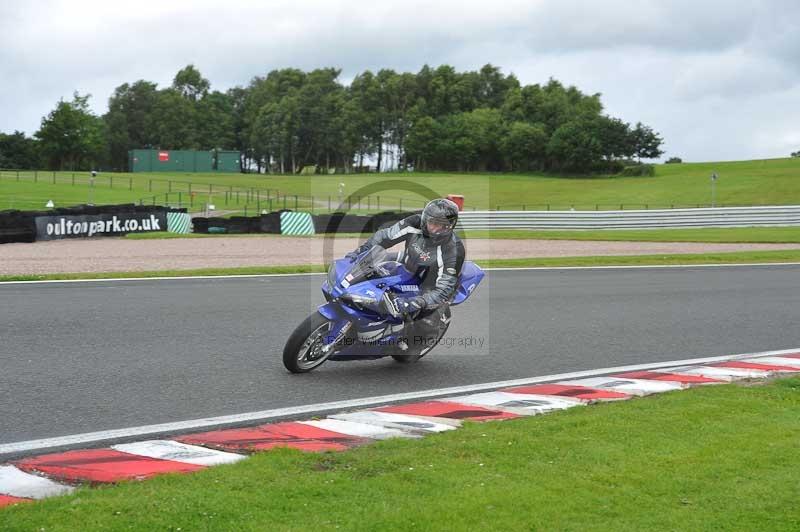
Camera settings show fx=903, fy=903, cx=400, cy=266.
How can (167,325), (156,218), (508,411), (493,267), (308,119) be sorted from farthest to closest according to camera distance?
(308,119), (156,218), (493,267), (167,325), (508,411)

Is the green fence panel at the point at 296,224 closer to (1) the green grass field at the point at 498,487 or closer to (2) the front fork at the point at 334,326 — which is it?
(2) the front fork at the point at 334,326

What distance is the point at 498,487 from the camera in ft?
15.4

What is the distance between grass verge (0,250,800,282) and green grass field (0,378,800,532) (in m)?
12.3

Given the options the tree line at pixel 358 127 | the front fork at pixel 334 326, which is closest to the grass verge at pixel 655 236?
the front fork at pixel 334 326

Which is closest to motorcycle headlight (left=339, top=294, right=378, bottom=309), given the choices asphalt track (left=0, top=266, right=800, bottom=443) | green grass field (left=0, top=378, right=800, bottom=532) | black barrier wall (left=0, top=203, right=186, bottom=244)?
asphalt track (left=0, top=266, right=800, bottom=443)

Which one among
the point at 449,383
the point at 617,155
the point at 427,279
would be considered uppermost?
the point at 617,155

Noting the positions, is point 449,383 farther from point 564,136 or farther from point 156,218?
point 564,136

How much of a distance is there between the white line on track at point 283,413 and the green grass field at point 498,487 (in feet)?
3.95

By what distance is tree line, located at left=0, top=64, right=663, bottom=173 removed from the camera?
11125 cm

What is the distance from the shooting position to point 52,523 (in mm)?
3959

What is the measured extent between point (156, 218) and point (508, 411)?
2543 cm

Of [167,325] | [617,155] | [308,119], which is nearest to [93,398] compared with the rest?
→ [167,325]

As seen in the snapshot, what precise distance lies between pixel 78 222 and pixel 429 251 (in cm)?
2128

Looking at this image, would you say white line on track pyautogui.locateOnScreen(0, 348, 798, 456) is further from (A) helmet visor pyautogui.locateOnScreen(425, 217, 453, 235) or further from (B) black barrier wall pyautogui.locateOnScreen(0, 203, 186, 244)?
(B) black barrier wall pyautogui.locateOnScreen(0, 203, 186, 244)
